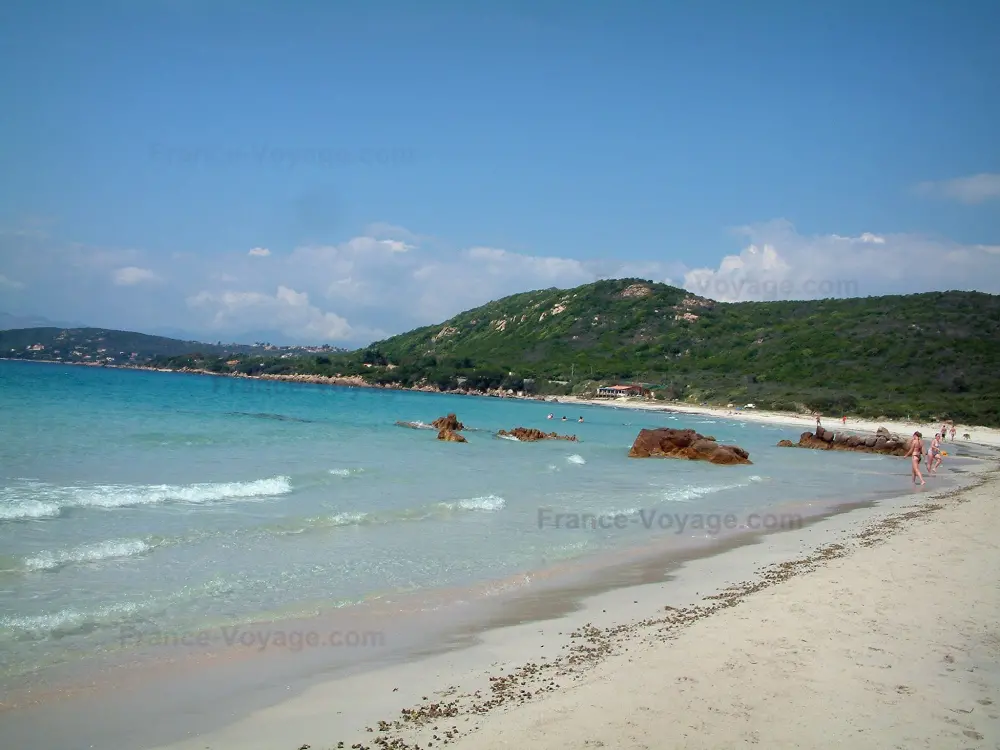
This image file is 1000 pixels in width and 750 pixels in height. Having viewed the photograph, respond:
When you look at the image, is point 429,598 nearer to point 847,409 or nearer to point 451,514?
point 451,514

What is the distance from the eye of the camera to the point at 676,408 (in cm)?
9569

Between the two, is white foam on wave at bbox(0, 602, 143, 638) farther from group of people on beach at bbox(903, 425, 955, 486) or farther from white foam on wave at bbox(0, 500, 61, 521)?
group of people on beach at bbox(903, 425, 955, 486)

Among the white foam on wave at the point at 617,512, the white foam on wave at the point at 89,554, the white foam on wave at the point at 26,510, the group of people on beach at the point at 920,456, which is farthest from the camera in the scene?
the group of people on beach at the point at 920,456

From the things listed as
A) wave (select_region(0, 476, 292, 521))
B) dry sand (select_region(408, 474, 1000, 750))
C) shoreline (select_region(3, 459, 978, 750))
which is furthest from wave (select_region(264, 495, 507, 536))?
dry sand (select_region(408, 474, 1000, 750))

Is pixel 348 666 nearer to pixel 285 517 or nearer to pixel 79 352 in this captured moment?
pixel 285 517

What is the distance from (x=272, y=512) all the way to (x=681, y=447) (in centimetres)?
2461

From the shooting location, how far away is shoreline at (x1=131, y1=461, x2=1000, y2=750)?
18.1 ft

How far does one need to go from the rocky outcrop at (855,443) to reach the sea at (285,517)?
10.5 m

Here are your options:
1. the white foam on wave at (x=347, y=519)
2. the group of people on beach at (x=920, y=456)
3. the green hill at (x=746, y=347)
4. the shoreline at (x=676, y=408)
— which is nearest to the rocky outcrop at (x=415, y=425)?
the group of people on beach at (x=920, y=456)

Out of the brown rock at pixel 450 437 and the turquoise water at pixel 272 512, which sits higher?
the turquoise water at pixel 272 512

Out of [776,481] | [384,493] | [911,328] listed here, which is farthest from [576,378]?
[384,493]

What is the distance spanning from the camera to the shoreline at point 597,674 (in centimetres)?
553

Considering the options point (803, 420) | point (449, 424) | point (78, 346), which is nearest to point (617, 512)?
point (449, 424)

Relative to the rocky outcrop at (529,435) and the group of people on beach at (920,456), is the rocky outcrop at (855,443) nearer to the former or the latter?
the group of people on beach at (920,456)
